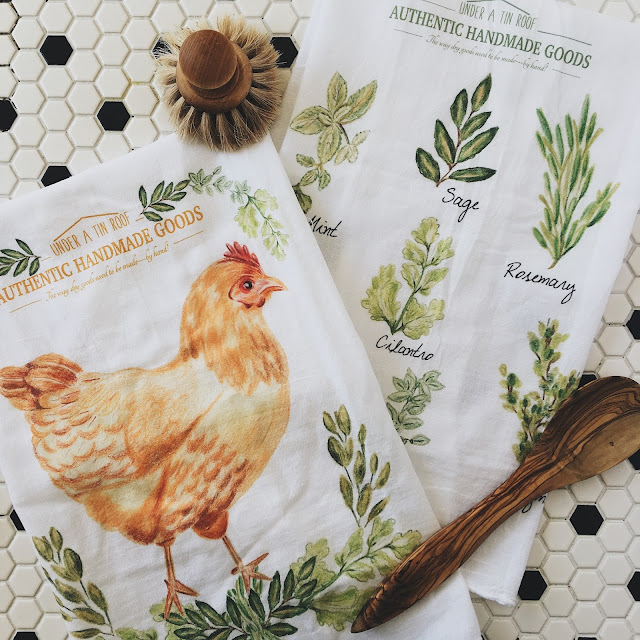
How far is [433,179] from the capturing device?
0.53 metres

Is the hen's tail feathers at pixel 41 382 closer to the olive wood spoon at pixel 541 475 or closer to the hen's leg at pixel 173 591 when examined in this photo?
the hen's leg at pixel 173 591

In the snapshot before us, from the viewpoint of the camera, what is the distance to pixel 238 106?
19.8 inches

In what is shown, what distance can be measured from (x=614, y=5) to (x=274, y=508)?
0.60m

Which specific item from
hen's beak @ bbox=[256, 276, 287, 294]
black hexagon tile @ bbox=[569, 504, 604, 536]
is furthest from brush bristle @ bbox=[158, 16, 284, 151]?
black hexagon tile @ bbox=[569, 504, 604, 536]

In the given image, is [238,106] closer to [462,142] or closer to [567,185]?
[462,142]

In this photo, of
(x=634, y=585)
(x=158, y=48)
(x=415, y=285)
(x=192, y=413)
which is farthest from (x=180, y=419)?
(x=634, y=585)

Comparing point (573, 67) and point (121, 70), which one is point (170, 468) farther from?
point (573, 67)

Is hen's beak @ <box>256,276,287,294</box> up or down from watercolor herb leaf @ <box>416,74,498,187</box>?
down

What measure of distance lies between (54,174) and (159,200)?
124 mm

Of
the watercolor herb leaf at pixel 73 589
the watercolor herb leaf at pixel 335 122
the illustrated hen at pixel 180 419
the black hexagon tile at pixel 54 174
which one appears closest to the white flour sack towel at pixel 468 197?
the watercolor herb leaf at pixel 335 122

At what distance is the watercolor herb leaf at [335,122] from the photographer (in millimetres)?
528

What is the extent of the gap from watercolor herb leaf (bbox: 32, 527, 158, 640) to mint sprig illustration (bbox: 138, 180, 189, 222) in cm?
30

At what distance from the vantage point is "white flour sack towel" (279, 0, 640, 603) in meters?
0.53

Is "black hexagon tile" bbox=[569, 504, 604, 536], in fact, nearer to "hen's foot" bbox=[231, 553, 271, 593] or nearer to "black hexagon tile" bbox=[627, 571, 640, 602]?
"black hexagon tile" bbox=[627, 571, 640, 602]
